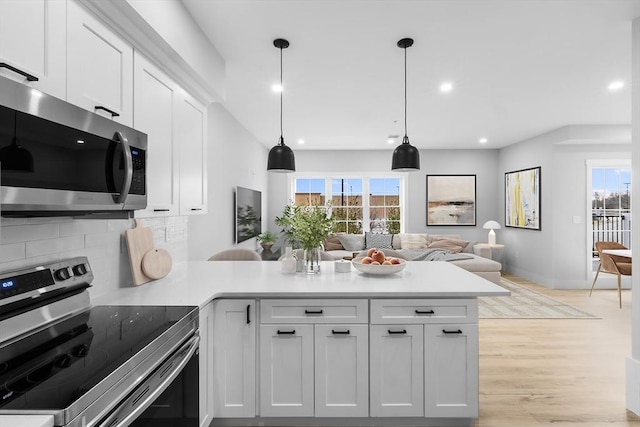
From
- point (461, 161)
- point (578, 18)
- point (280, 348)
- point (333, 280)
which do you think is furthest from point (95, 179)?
point (461, 161)

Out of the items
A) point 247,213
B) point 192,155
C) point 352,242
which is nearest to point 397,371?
point 192,155

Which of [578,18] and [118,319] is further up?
[578,18]

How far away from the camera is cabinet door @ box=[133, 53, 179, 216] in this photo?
1.76 metres

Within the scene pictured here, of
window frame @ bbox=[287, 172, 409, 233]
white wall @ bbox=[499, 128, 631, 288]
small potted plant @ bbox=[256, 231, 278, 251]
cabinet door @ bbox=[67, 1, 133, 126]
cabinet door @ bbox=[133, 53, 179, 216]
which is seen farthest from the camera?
window frame @ bbox=[287, 172, 409, 233]

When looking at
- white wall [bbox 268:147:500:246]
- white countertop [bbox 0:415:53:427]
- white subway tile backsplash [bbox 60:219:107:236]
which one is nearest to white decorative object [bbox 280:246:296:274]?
white subway tile backsplash [bbox 60:219:107:236]

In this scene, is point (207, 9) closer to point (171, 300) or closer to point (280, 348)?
point (171, 300)

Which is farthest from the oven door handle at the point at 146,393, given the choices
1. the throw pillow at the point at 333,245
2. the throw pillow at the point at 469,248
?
the throw pillow at the point at 469,248

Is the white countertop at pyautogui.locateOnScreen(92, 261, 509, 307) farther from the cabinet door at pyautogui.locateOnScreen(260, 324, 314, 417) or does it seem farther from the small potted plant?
the small potted plant

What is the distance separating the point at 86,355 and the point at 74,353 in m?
0.05

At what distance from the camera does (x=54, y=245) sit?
1.54 m

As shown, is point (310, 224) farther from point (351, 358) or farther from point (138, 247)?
point (138, 247)

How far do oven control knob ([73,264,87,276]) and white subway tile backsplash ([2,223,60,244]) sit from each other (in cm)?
17

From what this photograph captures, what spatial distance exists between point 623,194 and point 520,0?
17.5 ft

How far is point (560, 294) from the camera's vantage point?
17.5 ft
